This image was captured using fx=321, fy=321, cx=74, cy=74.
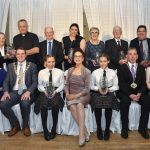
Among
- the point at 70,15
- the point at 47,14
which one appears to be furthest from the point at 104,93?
the point at 47,14

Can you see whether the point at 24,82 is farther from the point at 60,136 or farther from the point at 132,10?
the point at 132,10

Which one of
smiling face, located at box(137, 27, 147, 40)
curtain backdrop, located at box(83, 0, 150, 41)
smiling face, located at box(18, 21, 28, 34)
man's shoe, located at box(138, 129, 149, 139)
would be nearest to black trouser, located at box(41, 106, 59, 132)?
man's shoe, located at box(138, 129, 149, 139)

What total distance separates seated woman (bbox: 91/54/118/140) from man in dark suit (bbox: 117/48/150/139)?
130 mm

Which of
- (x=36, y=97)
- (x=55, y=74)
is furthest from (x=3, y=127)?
(x=55, y=74)

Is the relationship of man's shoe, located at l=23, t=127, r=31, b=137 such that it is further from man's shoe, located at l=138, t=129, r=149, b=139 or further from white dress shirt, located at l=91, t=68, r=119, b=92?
man's shoe, located at l=138, t=129, r=149, b=139

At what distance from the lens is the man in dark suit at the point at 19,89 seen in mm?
4656

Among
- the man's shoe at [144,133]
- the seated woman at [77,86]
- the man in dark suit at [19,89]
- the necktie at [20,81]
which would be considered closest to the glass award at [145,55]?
the seated woman at [77,86]

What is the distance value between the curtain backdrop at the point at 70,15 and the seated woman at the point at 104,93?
2.23 m

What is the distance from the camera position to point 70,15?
22.7 ft

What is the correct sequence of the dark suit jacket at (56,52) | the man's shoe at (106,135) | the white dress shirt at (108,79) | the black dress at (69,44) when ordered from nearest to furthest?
the man's shoe at (106,135) < the white dress shirt at (108,79) < the dark suit jacket at (56,52) < the black dress at (69,44)

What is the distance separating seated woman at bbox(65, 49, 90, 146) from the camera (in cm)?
453

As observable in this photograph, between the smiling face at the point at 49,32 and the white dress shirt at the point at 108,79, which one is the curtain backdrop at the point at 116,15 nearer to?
the smiling face at the point at 49,32

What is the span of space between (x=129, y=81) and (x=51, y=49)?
1482mm

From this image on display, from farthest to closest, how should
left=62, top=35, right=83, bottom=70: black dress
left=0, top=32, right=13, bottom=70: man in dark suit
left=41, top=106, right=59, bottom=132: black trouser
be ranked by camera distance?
left=62, top=35, right=83, bottom=70: black dress
left=0, top=32, right=13, bottom=70: man in dark suit
left=41, top=106, right=59, bottom=132: black trouser
